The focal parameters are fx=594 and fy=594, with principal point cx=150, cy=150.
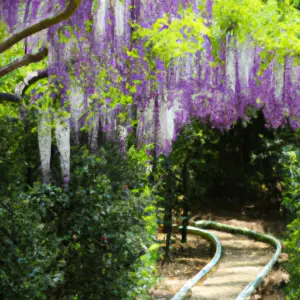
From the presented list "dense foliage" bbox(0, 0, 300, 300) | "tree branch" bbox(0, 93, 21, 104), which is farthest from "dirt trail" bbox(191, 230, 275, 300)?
"tree branch" bbox(0, 93, 21, 104)

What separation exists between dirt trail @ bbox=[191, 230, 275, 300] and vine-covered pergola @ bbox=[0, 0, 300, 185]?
7.45ft

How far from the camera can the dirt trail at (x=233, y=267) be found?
8688 millimetres

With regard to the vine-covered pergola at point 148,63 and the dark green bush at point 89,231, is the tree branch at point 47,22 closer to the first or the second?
the vine-covered pergola at point 148,63

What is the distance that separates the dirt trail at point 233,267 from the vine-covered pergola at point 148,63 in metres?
2.27

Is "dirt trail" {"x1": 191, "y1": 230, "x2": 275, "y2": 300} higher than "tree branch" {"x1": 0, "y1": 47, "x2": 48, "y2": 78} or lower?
lower

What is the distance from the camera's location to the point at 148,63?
7.40 meters

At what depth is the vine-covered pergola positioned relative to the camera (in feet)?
19.4

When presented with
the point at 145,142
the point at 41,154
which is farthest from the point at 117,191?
the point at 145,142

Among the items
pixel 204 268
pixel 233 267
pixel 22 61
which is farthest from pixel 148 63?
pixel 233 267

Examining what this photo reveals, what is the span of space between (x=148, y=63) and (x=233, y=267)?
184 inches

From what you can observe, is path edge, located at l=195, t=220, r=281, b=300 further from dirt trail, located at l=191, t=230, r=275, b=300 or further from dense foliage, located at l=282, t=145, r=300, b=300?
dense foliage, located at l=282, t=145, r=300, b=300

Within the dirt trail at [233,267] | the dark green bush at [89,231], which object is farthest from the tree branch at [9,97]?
the dirt trail at [233,267]

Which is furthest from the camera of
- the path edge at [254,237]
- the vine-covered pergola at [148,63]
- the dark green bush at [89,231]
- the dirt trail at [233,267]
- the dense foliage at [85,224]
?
the dirt trail at [233,267]

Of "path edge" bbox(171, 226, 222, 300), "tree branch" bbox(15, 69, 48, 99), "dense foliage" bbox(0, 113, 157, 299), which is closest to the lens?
"dense foliage" bbox(0, 113, 157, 299)
